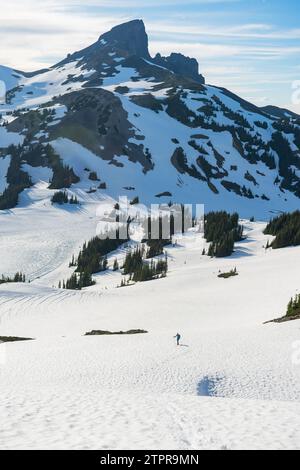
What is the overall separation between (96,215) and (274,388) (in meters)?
92.7

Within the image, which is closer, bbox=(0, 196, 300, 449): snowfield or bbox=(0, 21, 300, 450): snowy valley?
bbox=(0, 196, 300, 449): snowfield

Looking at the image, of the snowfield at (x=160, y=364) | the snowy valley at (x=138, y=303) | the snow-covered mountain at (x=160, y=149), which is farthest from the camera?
the snow-covered mountain at (x=160, y=149)

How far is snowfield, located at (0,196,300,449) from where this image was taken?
1321cm

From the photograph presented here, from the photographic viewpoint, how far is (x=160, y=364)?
25.4m

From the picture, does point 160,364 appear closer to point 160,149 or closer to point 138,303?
point 138,303

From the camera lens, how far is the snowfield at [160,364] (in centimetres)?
1321

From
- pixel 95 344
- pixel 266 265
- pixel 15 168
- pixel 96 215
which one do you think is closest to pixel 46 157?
pixel 15 168

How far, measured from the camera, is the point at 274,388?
70.8ft

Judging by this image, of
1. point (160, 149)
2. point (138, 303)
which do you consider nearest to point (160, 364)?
point (138, 303)

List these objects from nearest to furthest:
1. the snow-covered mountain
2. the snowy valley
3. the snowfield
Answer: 1. the snowfield
2. the snowy valley
3. the snow-covered mountain

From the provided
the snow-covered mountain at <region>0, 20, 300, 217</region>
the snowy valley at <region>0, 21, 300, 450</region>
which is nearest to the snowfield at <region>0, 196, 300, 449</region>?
the snowy valley at <region>0, 21, 300, 450</region>

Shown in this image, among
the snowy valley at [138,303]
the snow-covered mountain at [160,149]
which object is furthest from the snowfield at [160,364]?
the snow-covered mountain at [160,149]

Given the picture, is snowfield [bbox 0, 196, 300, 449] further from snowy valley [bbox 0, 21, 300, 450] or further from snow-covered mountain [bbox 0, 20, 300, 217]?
snow-covered mountain [bbox 0, 20, 300, 217]

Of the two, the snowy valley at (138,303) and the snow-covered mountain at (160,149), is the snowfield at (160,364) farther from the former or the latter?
the snow-covered mountain at (160,149)
